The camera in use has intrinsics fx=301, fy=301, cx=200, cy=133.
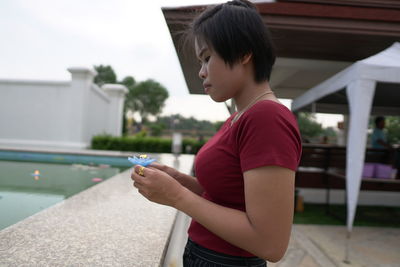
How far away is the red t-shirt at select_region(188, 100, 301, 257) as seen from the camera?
0.69 m

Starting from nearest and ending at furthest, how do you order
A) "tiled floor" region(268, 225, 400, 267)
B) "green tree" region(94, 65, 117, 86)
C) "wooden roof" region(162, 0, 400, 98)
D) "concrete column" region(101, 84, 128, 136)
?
1. "tiled floor" region(268, 225, 400, 267)
2. "wooden roof" region(162, 0, 400, 98)
3. "concrete column" region(101, 84, 128, 136)
4. "green tree" region(94, 65, 117, 86)

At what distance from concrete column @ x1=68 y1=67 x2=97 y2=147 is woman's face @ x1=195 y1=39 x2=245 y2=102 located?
37.3ft

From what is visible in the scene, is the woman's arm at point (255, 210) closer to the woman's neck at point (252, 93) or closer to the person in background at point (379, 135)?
the woman's neck at point (252, 93)

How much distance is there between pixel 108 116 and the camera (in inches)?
605

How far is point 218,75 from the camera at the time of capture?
84 cm

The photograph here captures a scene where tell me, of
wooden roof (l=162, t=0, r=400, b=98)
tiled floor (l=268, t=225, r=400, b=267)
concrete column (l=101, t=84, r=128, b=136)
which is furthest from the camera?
concrete column (l=101, t=84, r=128, b=136)

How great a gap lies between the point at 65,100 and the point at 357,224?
1054 centimetres

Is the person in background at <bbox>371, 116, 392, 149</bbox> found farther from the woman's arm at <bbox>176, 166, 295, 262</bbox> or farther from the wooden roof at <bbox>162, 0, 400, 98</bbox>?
the woman's arm at <bbox>176, 166, 295, 262</bbox>

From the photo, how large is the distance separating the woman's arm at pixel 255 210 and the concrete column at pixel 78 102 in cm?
1140

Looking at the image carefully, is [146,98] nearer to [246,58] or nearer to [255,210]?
[246,58]

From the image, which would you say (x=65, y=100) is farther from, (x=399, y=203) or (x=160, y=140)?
(x=399, y=203)

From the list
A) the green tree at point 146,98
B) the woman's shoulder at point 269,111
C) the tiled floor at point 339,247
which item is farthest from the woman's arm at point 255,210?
the green tree at point 146,98

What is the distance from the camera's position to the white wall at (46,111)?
11.4m

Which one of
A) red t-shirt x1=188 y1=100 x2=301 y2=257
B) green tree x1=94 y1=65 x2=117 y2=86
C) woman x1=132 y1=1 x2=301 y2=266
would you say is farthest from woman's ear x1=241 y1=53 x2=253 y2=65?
green tree x1=94 y1=65 x2=117 y2=86
